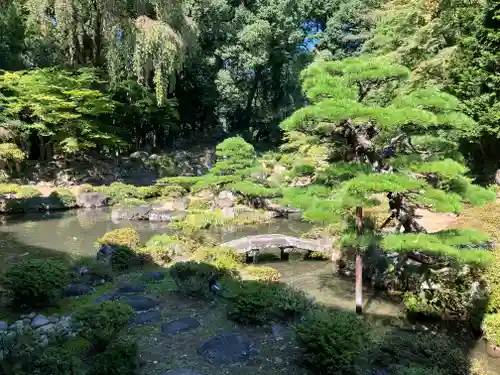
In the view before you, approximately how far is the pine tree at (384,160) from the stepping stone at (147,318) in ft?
7.89

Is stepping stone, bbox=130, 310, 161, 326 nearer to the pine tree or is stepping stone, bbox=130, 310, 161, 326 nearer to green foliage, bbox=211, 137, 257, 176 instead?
the pine tree

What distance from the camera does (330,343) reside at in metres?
4.09

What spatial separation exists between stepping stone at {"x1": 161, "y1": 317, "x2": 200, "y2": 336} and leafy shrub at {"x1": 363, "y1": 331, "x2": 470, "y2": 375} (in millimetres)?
2036

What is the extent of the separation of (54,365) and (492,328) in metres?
5.23

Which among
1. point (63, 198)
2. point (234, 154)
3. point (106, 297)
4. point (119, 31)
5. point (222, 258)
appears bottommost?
point (63, 198)

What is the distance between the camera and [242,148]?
14.5 metres

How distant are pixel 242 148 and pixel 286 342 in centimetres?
1022

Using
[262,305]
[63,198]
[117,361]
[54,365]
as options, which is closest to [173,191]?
[63,198]

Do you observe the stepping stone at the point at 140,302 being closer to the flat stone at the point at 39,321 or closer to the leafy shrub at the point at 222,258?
the flat stone at the point at 39,321

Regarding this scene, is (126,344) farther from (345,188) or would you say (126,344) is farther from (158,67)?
(158,67)

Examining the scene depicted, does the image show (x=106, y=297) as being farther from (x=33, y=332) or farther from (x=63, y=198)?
(x=63, y=198)

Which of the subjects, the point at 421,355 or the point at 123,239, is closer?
the point at 421,355

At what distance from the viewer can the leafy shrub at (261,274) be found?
7.67 m

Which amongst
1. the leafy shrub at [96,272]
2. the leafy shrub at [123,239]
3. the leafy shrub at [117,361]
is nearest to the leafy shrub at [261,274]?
the leafy shrub at [96,272]
